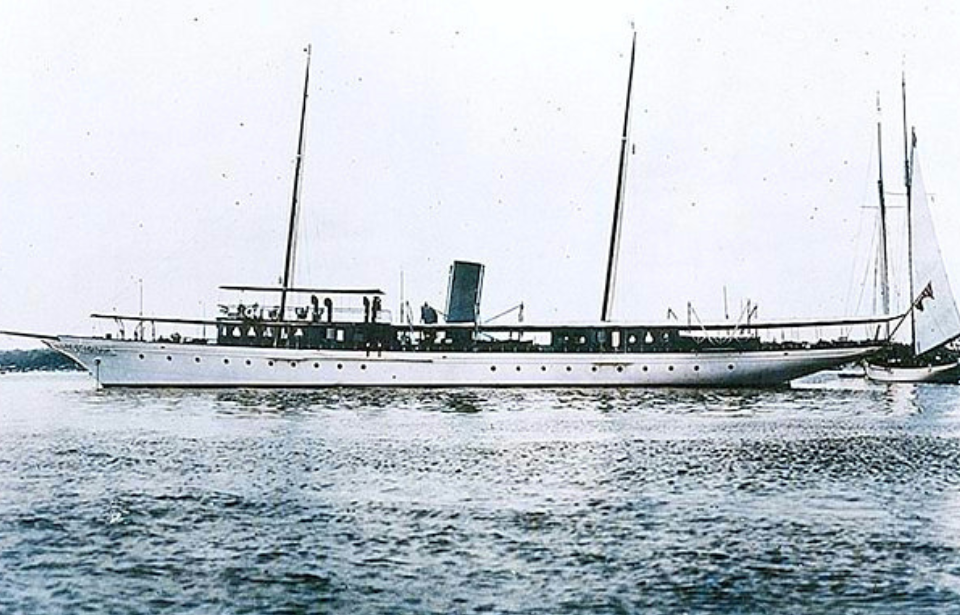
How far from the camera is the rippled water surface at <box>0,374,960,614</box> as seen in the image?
17484 mm

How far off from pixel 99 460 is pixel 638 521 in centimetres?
1860

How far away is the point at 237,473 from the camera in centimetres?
3209

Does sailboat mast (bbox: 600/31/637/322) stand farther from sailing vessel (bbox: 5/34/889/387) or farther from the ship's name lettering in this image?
the ship's name lettering

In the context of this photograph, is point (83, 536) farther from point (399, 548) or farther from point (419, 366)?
point (419, 366)

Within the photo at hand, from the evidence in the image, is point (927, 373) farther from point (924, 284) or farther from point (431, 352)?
point (431, 352)

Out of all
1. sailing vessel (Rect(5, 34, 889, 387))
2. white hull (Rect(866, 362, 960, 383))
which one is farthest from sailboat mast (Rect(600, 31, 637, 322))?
white hull (Rect(866, 362, 960, 383))

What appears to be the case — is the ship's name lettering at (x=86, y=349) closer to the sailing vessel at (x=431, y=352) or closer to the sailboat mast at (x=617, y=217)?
the sailing vessel at (x=431, y=352)

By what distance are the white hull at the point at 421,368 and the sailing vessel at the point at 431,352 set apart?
64mm

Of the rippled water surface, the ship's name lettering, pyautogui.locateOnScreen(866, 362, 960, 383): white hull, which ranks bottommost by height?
the rippled water surface

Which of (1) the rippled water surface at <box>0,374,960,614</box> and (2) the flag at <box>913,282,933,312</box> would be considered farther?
(2) the flag at <box>913,282,933,312</box>

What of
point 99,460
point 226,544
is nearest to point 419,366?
point 99,460

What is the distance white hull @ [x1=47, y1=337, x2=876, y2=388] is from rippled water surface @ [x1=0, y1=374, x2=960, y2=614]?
96.0ft

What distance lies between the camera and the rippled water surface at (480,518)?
17484 mm

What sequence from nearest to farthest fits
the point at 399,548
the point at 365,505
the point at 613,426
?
the point at 399,548 → the point at 365,505 → the point at 613,426
